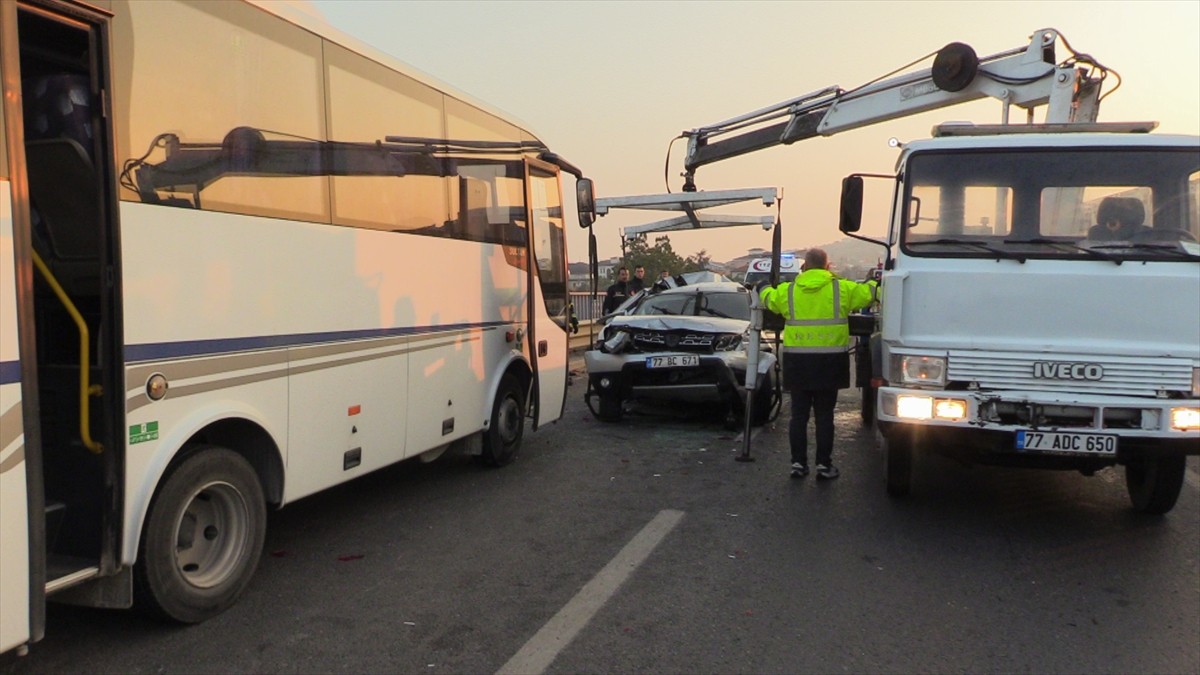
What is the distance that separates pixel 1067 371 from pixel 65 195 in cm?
544

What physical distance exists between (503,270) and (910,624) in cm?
442

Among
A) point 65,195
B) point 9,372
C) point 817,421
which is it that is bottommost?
point 817,421

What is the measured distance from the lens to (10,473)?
9.89 feet

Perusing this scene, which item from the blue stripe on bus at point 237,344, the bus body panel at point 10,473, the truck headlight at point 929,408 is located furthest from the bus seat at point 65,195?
the truck headlight at point 929,408

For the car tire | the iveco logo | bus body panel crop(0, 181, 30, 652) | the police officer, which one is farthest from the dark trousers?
bus body panel crop(0, 181, 30, 652)

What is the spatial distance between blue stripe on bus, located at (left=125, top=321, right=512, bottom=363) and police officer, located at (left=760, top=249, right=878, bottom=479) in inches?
120

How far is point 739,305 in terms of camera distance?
10352 millimetres

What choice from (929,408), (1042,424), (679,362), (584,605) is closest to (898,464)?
(929,408)

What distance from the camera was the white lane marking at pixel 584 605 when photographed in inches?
146

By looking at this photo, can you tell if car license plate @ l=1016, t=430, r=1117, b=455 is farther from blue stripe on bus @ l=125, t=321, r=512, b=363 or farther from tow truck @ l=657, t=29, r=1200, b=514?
blue stripe on bus @ l=125, t=321, r=512, b=363

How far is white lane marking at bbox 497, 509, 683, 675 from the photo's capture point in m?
3.70

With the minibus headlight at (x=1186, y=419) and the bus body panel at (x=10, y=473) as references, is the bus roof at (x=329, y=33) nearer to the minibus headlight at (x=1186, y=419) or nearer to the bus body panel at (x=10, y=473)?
the bus body panel at (x=10, y=473)

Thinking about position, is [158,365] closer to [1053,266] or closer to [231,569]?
[231,569]

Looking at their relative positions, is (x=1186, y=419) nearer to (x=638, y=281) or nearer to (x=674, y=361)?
(x=674, y=361)
